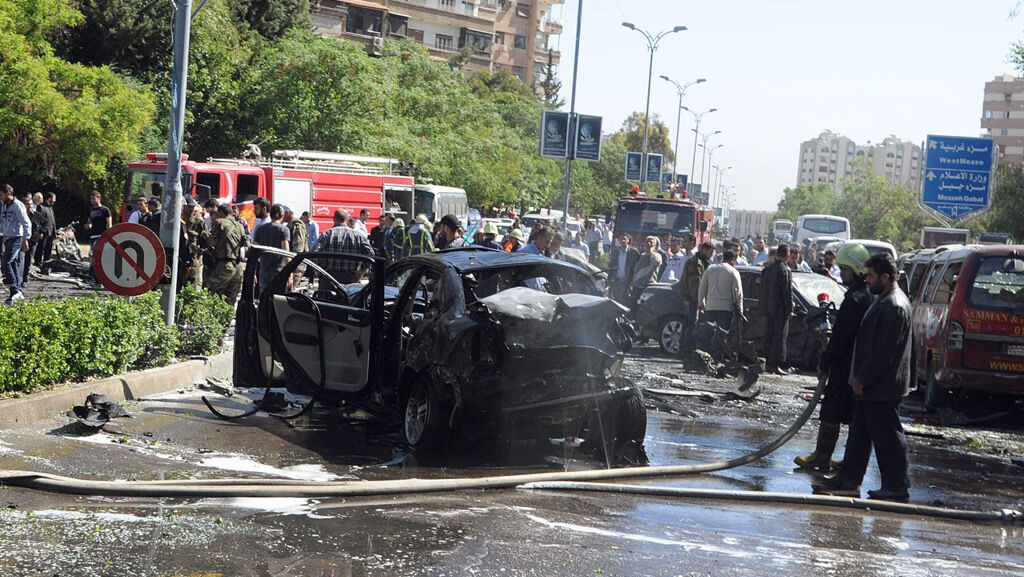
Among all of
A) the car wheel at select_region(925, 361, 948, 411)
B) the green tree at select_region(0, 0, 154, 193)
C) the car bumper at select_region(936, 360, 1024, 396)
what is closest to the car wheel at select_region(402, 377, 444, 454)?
the car bumper at select_region(936, 360, 1024, 396)

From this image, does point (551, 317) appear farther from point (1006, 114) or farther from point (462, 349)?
point (1006, 114)

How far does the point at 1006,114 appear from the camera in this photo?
516 ft

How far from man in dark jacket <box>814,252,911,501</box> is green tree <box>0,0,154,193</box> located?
26353 millimetres

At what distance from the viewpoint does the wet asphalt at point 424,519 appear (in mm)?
5559

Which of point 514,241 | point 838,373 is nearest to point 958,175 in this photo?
point 514,241

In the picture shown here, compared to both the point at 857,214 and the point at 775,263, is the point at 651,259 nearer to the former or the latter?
the point at 775,263

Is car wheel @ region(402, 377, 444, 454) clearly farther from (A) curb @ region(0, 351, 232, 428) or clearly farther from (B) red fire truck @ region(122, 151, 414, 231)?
(B) red fire truck @ region(122, 151, 414, 231)

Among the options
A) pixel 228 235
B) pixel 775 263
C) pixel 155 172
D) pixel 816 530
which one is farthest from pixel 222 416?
pixel 155 172

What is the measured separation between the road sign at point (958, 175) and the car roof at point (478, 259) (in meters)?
26.4

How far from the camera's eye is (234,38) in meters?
43.0

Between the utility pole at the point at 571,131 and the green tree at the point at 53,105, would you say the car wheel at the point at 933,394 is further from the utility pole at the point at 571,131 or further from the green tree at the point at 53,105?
the green tree at the point at 53,105

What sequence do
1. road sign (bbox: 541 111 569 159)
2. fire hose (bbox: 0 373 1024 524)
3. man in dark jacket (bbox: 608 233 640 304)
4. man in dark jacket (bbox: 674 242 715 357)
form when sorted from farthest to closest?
road sign (bbox: 541 111 569 159) → man in dark jacket (bbox: 608 233 640 304) → man in dark jacket (bbox: 674 242 715 357) → fire hose (bbox: 0 373 1024 524)

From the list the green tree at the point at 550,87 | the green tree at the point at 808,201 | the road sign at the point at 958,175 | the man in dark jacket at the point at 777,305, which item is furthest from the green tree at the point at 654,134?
the man in dark jacket at the point at 777,305

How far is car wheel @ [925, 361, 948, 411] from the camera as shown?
1293 cm
